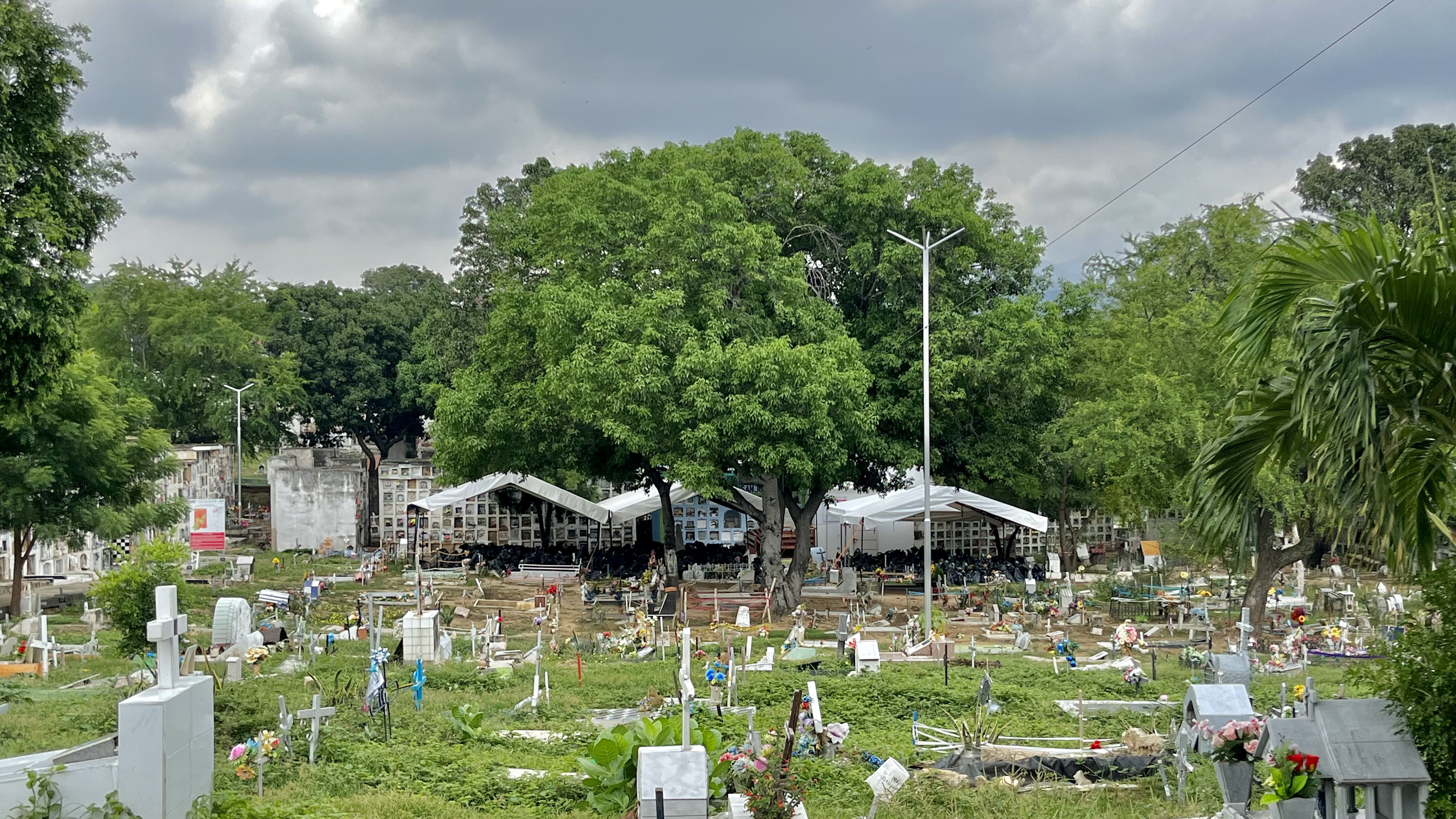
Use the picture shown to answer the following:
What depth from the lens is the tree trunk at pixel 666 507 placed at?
3241 cm

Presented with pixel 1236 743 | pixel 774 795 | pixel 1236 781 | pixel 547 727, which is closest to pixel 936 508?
pixel 547 727

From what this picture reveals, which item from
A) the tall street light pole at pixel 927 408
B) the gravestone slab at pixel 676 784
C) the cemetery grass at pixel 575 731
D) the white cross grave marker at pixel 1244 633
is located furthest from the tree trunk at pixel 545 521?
the gravestone slab at pixel 676 784

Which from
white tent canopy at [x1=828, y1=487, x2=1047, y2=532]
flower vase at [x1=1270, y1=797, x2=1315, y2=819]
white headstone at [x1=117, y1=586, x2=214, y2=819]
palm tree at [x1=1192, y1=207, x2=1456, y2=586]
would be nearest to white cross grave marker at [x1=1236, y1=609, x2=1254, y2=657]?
palm tree at [x1=1192, y1=207, x2=1456, y2=586]

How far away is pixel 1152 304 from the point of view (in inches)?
1321

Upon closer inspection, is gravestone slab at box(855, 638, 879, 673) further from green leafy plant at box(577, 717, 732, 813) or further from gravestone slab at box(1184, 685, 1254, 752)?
gravestone slab at box(1184, 685, 1254, 752)

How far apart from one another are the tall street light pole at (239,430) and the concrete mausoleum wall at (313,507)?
5.21 meters

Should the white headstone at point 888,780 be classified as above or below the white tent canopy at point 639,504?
below

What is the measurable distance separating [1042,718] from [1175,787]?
429 centimetres

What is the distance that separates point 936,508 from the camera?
3119 centimetres

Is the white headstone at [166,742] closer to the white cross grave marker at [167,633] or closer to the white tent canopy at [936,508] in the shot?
the white cross grave marker at [167,633]

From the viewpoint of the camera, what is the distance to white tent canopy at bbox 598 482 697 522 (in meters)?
35.5

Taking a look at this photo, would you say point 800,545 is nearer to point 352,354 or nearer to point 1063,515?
point 1063,515

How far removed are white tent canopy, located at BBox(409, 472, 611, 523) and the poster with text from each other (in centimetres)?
719

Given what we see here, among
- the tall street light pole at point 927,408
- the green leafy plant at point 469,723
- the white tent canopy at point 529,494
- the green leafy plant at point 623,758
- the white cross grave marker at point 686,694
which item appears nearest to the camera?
the white cross grave marker at point 686,694
